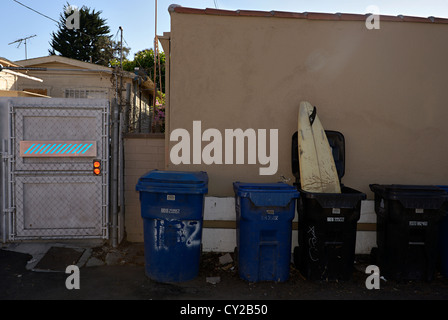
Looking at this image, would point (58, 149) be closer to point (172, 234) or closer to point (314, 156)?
point (172, 234)

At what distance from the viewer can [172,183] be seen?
12.6 ft

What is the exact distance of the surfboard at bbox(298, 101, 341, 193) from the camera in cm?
445

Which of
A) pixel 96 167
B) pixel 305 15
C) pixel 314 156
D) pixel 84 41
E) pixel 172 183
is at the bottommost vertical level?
pixel 172 183

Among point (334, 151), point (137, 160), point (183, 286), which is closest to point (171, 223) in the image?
point (183, 286)

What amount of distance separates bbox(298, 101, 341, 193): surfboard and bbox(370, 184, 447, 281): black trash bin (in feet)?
2.41

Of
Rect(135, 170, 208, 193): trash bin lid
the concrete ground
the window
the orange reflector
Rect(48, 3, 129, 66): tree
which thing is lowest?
the concrete ground

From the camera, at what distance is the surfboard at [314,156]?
14.6ft

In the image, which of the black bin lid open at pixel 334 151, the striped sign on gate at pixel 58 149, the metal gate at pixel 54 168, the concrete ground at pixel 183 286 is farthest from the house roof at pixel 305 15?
the concrete ground at pixel 183 286

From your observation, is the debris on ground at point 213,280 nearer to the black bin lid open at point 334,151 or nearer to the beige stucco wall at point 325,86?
the beige stucco wall at point 325,86

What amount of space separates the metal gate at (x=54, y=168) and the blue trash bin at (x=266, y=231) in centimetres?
224

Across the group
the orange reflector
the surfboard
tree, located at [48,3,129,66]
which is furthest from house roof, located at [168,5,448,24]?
tree, located at [48,3,129,66]

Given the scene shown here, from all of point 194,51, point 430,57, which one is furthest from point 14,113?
point 430,57

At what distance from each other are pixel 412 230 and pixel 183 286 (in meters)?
2.83

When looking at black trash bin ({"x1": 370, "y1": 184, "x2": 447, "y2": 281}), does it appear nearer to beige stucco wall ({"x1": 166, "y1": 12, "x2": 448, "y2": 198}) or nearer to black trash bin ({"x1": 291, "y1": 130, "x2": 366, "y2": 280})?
black trash bin ({"x1": 291, "y1": 130, "x2": 366, "y2": 280})
